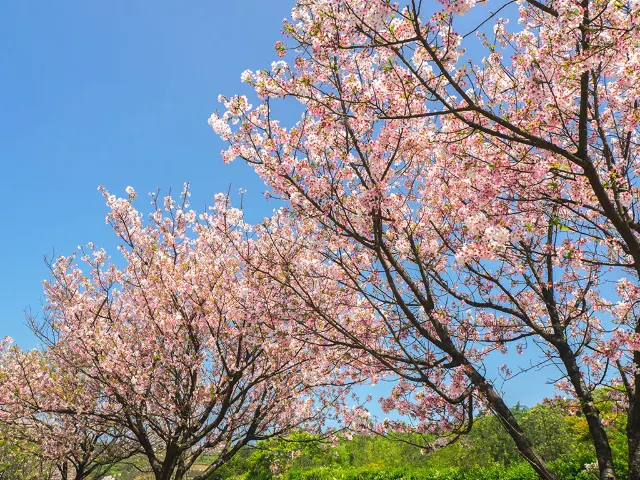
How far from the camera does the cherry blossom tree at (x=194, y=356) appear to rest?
7738 mm

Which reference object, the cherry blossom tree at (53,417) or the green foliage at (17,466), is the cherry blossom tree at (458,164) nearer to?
the cherry blossom tree at (53,417)

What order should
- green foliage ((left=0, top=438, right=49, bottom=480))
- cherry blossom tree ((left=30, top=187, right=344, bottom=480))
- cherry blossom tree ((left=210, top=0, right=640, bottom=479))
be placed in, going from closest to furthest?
cherry blossom tree ((left=210, top=0, right=640, bottom=479))
cherry blossom tree ((left=30, top=187, right=344, bottom=480))
green foliage ((left=0, top=438, right=49, bottom=480))

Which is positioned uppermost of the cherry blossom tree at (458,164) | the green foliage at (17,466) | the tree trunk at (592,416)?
the cherry blossom tree at (458,164)

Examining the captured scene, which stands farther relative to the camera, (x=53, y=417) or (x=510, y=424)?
(x=53, y=417)

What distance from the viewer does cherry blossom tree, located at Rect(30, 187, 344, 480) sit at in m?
7.74

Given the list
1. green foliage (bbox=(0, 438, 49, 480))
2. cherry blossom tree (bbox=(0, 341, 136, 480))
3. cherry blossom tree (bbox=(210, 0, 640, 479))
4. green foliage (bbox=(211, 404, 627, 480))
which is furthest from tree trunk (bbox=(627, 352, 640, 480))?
green foliage (bbox=(0, 438, 49, 480))

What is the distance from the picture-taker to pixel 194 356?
8250 mm

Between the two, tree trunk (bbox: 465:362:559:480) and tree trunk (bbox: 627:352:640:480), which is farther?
tree trunk (bbox: 627:352:640:480)

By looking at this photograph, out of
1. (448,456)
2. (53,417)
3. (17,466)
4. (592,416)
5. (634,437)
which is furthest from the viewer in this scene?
(448,456)

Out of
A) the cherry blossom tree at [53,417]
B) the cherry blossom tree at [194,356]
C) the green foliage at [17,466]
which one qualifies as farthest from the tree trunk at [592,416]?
the green foliage at [17,466]

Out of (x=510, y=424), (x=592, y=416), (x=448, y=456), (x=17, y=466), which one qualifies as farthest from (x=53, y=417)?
(x=448, y=456)

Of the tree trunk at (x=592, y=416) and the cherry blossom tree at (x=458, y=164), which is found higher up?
the cherry blossom tree at (x=458, y=164)

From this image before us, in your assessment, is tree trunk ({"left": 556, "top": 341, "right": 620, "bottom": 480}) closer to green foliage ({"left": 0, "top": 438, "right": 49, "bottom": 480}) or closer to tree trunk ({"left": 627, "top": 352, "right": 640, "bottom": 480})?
tree trunk ({"left": 627, "top": 352, "right": 640, "bottom": 480})

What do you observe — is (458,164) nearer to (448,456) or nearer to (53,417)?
(53,417)
